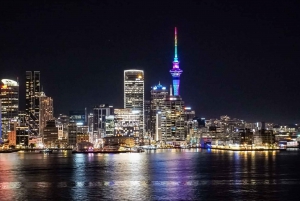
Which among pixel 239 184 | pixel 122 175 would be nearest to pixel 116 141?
pixel 122 175

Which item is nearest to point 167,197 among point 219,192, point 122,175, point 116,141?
point 219,192

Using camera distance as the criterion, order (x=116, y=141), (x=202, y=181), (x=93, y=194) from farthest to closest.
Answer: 1. (x=116, y=141)
2. (x=202, y=181)
3. (x=93, y=194)

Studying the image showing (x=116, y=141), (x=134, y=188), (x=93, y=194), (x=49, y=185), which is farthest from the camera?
(x=116, y=141)

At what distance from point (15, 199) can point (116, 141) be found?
151442 mm

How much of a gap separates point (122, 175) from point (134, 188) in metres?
15.6

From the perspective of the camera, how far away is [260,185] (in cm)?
5500

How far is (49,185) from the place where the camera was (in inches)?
2191

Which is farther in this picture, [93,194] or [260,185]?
[260,185]

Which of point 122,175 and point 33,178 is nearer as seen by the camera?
point 33,178

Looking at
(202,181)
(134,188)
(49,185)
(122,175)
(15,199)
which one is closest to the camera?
(15,199)

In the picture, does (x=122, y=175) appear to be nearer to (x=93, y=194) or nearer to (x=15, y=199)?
(x=93, y=194)

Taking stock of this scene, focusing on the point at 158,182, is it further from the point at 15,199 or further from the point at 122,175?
the point at 15,199

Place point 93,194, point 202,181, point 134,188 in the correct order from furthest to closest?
point 202,181 < point 134,188 < point 93,194

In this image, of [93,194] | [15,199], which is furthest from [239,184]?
[15,199]
